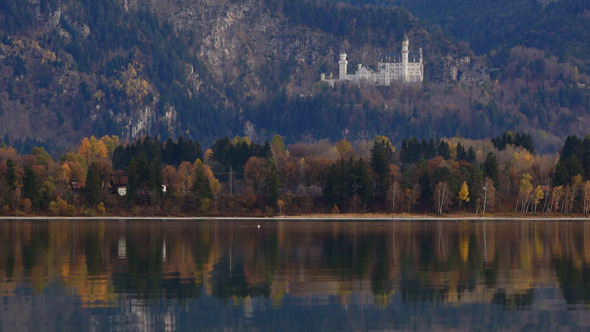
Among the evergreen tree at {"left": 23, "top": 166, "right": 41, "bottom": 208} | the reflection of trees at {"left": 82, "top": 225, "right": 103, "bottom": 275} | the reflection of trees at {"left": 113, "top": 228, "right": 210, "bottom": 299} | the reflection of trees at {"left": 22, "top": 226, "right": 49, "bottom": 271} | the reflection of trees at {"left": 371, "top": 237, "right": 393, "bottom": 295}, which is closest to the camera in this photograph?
the reflection of trees at {"left": 113, "top": 228, "right": 210, "bottom": 299}

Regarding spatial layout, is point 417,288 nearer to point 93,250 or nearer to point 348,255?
point 348,255

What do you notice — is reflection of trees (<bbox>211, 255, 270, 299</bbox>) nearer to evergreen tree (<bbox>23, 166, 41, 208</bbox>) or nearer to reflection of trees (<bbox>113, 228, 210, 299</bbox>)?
reflection of trees (<bbox>113, 228, 210, 299</bbox>)

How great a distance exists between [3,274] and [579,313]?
4287 centimetres

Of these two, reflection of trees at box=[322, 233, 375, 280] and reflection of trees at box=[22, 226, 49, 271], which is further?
reflection of trees at box=[22, 226, 49, 271]

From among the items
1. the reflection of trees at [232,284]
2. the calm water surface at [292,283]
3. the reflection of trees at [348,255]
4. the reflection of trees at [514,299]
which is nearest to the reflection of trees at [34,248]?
the calm water surface at [292,283]

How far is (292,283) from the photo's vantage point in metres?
78.9

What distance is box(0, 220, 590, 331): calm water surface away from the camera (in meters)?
63.4

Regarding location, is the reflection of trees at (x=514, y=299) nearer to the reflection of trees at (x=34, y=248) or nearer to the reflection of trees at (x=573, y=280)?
the reflection of trees at (x=573, y=280)

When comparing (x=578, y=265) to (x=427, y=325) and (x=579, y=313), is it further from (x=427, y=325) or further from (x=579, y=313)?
(x=427, y=325)

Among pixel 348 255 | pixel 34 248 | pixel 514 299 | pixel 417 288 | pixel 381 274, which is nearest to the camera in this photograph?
pixel 514 299

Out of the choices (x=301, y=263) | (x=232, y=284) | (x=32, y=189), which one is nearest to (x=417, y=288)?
(x=232, y=284)

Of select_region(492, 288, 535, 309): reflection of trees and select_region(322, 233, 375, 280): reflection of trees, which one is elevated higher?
select_region(322, 233, 375, 280): reflection of trees

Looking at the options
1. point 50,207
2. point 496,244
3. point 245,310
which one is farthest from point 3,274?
point 50,207

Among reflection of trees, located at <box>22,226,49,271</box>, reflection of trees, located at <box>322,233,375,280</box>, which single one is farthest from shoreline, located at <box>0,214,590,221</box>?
reflection of trees, located at <box>322,233,375,280</box>
